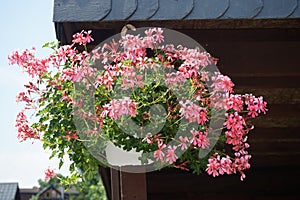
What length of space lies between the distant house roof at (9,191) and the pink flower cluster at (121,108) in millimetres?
18044

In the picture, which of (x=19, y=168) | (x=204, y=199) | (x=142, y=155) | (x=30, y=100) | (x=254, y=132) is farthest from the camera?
(x=19, y=168)

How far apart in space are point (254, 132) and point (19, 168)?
19694 mm

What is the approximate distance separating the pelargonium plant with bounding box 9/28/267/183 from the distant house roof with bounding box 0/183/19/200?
17.8 m

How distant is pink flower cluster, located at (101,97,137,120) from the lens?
1.83m

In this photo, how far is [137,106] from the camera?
6.19 feet

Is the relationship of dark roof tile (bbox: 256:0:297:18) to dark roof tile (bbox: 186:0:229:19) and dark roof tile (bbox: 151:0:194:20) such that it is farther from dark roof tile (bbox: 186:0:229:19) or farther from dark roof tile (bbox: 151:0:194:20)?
dark roof tile (bbox: 151:0:194:20)

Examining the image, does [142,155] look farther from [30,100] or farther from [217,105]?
[30,100]

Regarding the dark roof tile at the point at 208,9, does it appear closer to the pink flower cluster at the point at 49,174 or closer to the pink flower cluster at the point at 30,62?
the pink flower cluster at the point at 30,62

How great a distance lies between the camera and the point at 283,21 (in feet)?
7.29

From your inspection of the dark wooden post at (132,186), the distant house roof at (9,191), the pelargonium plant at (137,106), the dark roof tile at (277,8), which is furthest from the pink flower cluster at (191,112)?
the distant house roof at (9,191)

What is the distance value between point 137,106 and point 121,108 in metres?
0.07

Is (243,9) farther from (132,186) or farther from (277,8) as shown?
(132,186)

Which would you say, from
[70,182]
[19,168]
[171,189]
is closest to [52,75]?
[70,182]

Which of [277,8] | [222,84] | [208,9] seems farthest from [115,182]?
[277,8]
